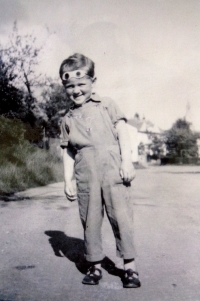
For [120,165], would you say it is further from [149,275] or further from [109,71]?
[109,71]

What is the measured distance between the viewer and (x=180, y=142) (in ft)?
112

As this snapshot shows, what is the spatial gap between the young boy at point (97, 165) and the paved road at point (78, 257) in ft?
0.51

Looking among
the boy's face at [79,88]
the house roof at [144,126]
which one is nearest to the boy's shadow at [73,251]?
the boy's face at [79,88]

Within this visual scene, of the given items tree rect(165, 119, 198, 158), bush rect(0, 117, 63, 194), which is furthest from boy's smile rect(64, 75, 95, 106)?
tree rect(165, 119, 198, 158)

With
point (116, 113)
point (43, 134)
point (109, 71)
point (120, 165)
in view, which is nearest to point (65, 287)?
point (120, 165)

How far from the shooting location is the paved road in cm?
203

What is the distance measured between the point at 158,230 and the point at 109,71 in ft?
5.61

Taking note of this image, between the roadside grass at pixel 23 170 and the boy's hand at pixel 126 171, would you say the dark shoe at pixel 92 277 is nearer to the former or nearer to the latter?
the boy's hand at pixel 126 171

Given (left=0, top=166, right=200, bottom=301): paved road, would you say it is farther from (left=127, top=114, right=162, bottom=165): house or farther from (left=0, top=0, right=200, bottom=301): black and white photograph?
(left=127, top=114, right=162, bottom=165): house

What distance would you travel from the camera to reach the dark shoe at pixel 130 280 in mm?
2119

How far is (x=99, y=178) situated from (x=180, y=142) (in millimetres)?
32821

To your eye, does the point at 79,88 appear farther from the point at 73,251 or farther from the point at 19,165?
the point at 19,165

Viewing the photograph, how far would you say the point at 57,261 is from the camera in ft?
8.75

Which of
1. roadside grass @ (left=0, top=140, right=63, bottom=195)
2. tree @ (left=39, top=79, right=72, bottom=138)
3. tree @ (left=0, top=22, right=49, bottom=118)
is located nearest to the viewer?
tree @ (left=0, top=22, right=49, bottom=118)
